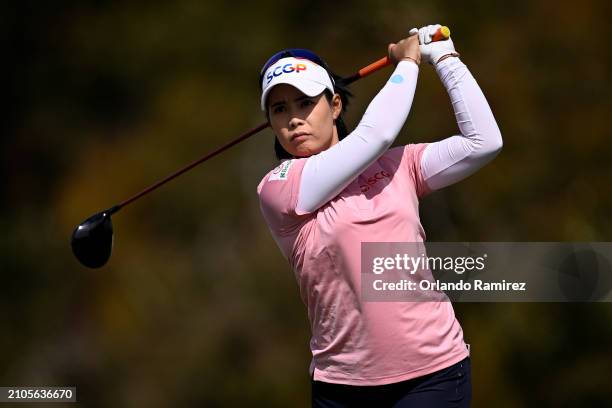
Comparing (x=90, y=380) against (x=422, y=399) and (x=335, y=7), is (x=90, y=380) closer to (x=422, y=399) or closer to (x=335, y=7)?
(x=335, y=7)

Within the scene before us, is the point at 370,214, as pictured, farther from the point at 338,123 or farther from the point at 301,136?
the point at 338,123

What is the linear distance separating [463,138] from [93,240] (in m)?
0.99

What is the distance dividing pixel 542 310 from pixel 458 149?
2.56 m

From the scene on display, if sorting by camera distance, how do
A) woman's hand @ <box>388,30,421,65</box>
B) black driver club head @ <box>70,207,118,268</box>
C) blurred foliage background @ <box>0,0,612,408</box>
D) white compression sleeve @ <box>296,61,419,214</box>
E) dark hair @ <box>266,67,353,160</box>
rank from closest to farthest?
white compression sleeve @ <box>296,61,419,214</box>, woman's hand @ <box>388,30,421,65</box>, dark hair @ <box>266,67,353,160</box>, black driver club head @ <box>70,207,118,268</box>, blurred foliage background @ <box>0,0,612,408</box>

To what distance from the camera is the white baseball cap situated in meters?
1.73

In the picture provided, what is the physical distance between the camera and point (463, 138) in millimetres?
1684

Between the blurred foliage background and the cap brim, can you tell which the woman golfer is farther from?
the blurred foliage background

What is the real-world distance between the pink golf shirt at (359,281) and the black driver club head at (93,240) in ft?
2.19

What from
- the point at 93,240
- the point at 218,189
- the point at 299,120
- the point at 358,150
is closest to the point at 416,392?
the point at 358,150

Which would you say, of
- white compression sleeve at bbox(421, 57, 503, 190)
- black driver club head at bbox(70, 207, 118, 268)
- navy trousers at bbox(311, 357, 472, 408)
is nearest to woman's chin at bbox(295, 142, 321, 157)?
white compression sleeve at bbox(421, 57, 503, 190)

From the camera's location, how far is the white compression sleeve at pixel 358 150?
1.60 meters

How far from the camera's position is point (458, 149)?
1.68m

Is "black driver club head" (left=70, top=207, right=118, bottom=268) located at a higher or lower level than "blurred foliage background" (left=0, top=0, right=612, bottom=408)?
lower

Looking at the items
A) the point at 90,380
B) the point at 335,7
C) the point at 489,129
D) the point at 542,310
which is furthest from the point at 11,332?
the point at 489,129
